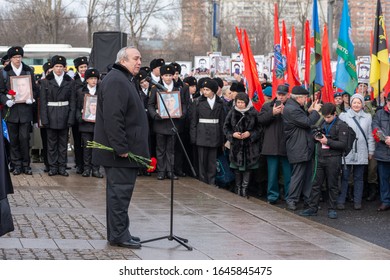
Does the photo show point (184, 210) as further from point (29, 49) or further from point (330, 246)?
point (29, 49)

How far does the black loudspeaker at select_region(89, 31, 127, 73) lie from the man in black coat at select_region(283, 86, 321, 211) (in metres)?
8.27

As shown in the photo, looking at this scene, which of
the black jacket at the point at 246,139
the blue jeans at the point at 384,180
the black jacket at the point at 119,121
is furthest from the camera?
the black jacket at the point at 246,139

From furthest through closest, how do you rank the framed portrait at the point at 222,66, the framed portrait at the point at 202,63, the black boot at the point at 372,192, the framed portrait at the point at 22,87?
the framed portrait at the point at 202,63
the framed portrait at the point at 222,66
the framed portrait at the point at 22,87
the black boot at the point at 372,192

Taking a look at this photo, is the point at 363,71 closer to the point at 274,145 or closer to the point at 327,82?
the point at 327,82

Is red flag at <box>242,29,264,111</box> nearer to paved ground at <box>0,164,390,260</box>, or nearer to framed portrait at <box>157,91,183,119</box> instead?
framed portrait at <box>157,91,183,119</box>

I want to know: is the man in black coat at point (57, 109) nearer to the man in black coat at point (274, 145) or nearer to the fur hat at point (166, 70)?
the fur hat at point (166, 70)

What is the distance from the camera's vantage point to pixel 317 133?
1358 centimetres

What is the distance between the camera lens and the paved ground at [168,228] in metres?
9.47

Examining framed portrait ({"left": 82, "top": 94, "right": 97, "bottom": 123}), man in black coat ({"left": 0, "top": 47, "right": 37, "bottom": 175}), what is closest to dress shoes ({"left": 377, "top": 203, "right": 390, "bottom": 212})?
framed portrait ({"left": 82, "top": 94, "right": 97, "bottom": 123})

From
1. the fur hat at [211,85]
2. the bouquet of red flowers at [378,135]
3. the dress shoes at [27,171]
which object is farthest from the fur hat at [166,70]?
the bouquet of red flowers at [378,135]

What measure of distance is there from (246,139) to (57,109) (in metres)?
3.30

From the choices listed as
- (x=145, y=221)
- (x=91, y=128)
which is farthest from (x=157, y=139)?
(x=145, y=221)

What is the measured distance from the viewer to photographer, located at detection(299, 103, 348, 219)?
534 inches

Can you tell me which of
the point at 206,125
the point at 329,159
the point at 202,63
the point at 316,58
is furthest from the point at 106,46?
the point at 202,63
